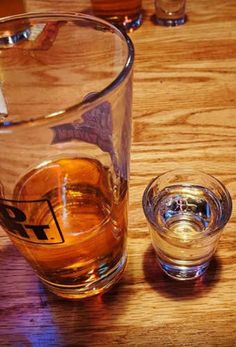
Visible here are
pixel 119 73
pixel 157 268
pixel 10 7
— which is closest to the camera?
pixel 119 73

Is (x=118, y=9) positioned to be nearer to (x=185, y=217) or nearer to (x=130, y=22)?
(x=130, y=22)

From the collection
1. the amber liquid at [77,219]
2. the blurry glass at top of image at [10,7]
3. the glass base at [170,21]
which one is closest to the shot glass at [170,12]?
the glass base at [170,21]

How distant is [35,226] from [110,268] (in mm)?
104

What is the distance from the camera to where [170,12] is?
0.81 meters

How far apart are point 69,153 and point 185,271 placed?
0.50 feet

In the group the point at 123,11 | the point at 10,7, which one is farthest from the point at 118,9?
the point at 10,7

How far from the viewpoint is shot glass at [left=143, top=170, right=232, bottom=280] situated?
0.43 meters

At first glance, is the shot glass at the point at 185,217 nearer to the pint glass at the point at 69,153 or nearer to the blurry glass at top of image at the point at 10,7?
the pint glass at the point at 69,153

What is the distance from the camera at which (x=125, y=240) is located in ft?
1.50

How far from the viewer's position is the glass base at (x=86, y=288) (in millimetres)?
438

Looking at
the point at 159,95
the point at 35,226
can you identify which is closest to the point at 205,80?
the point at 159,95

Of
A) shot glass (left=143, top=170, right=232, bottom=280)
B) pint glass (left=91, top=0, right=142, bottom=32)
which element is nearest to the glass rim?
shot glass (left=143, top=170, right=232, bottom=280)

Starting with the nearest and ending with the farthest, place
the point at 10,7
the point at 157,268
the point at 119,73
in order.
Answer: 1. the point at 119,73
2. the point at 157,268
3. the point at 10,7

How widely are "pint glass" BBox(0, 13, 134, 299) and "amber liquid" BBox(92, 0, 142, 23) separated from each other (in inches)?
12.7
